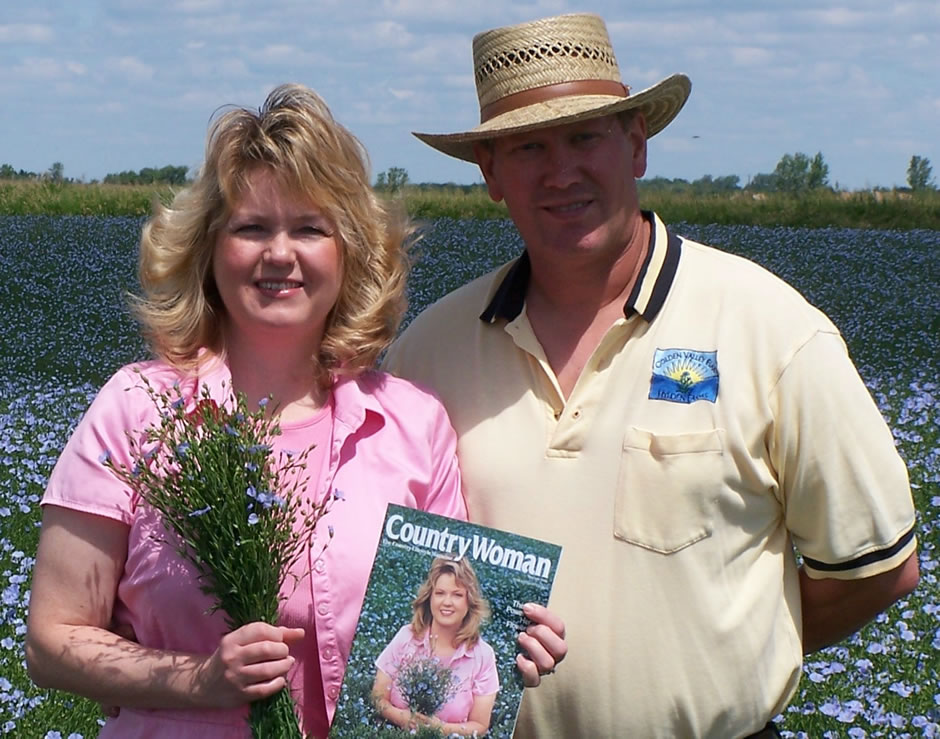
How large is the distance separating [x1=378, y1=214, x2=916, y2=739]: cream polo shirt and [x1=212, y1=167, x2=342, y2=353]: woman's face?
63 cm

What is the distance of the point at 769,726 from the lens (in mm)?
3268

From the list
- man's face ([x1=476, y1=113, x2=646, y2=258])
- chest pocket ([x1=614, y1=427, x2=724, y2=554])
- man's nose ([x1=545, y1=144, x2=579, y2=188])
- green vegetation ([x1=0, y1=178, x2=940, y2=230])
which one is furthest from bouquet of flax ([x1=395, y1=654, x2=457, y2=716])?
green vegetation ([x1=0, y1=178, x2=940, y2=230])

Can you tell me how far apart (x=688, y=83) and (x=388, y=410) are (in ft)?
4.16

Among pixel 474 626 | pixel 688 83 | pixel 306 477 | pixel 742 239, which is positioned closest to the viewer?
pixel 474 626

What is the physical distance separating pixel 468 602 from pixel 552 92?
1.35m

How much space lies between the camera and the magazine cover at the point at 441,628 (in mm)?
2713

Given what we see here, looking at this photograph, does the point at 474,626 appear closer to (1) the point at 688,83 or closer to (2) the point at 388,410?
(2) the point at 388,410

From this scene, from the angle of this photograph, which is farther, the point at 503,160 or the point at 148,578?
the point at 503,160

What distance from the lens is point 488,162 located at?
139 inches

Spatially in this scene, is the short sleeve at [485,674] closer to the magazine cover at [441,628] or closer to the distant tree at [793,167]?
the magazine cover at [441,628]

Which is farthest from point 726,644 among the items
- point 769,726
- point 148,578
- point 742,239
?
point 742,239

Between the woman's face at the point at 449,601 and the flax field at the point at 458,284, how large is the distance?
4.08ft

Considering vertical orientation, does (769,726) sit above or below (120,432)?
below

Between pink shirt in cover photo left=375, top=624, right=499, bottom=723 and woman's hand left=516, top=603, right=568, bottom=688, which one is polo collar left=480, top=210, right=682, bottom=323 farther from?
pink shirt in cover photo left=375, top=624, right=499, bottom=723
